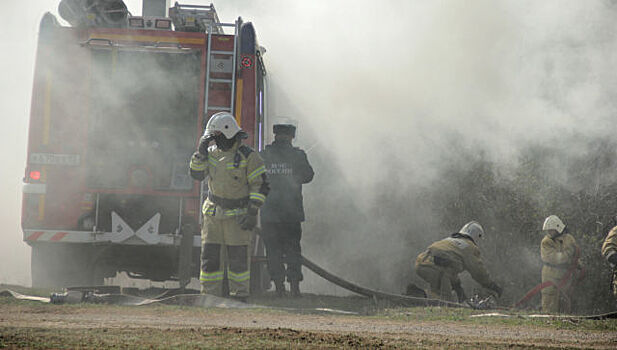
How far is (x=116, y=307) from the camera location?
6141mm

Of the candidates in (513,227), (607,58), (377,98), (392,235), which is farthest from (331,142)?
(607,58)

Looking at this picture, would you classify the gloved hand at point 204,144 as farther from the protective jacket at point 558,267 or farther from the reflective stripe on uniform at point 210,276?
the protective jacket at point 558,267

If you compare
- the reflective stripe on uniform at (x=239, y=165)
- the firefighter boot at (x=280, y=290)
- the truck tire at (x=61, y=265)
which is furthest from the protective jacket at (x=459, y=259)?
the truck tire at (x=61, y=265)

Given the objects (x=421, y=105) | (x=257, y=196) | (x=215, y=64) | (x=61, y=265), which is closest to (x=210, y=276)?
(x=257, y=196)

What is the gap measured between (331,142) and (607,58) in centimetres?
463

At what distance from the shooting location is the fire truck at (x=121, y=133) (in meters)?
7.58

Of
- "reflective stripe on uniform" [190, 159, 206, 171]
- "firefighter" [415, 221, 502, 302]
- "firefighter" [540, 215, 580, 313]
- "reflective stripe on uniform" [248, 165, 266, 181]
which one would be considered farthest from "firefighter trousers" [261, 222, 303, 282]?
"firefighter" [540, 215, 580, 313]

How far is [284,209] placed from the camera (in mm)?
8008

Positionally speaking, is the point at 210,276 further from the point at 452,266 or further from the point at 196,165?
the point at 452,266

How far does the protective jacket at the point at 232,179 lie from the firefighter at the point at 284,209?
1261 millimetres

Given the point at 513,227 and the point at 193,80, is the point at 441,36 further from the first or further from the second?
the point at 193,80

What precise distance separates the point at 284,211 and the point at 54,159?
2514 mm

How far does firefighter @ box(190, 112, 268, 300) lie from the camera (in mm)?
6656

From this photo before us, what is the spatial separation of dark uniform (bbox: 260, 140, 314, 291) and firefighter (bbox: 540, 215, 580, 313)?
3.15 meters
